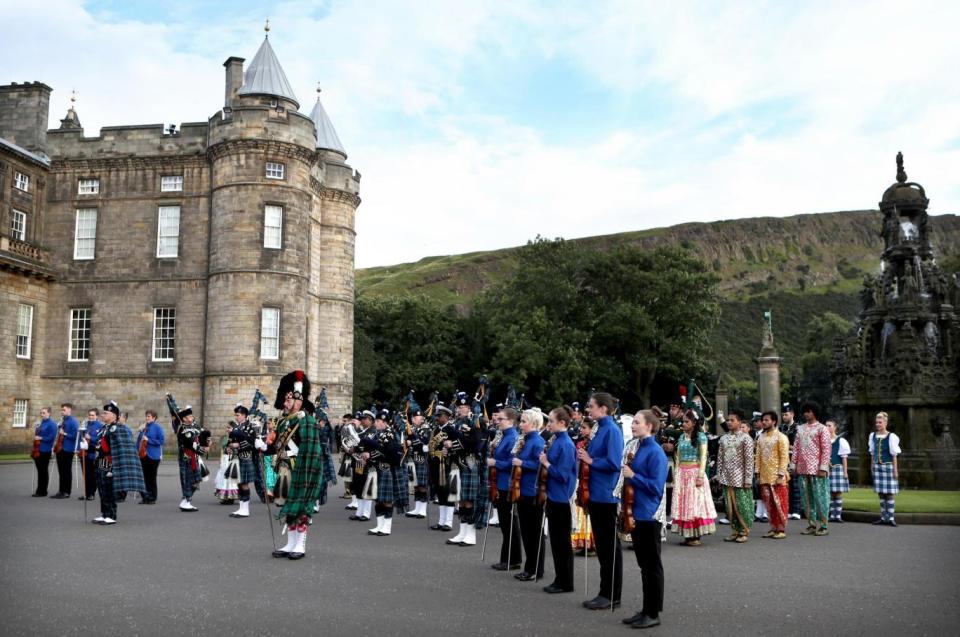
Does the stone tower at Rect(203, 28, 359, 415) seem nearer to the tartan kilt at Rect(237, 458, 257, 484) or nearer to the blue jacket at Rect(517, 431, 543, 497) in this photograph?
the tartan kilt at Rect(237, 458, 257, 484)

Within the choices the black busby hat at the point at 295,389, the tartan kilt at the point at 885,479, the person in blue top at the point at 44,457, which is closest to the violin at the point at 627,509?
the black busby hat at the point at 295,389

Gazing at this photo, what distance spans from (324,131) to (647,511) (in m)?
42.6

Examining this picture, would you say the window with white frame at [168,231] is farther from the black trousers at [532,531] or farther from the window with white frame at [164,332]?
the black trousers at [532,531]

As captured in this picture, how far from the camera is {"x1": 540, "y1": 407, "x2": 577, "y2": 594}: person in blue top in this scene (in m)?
8.51

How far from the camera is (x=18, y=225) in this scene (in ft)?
124

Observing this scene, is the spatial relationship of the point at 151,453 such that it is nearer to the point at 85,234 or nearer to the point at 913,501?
the point at 913,501

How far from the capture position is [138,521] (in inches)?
545

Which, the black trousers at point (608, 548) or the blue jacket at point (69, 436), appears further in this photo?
the blue jacket at point (69, 436)

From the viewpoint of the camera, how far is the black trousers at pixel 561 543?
27.9 feet

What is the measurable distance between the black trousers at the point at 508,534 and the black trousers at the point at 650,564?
242 centimetres

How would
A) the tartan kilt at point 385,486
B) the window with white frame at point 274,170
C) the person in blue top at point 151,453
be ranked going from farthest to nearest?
the window with white frame at point 274,170 < the person in blue top at point 151,453 < the tartan kilt at point 385,486

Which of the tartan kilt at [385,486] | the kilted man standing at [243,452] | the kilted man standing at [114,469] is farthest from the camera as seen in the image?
the kilted man standing at [243,452]

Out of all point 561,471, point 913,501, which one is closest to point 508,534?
point 561,471

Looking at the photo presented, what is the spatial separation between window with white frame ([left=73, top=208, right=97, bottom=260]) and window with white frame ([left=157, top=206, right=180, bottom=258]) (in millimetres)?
3409
